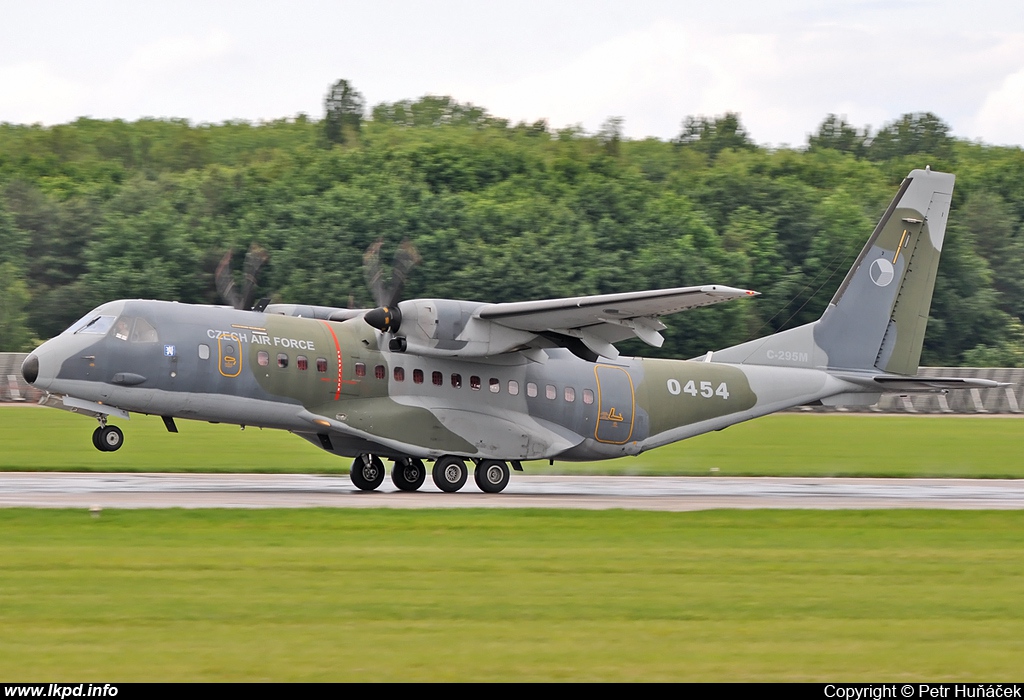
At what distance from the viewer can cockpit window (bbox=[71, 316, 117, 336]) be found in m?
19.2

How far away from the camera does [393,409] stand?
2098cm

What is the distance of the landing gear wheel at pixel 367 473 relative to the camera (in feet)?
72.1

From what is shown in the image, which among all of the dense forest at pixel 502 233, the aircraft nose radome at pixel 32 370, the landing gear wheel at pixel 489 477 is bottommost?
the landing gear wheel at pixel 489 477

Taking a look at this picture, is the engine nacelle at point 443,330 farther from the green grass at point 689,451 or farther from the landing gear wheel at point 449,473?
the green grass at point 689,451

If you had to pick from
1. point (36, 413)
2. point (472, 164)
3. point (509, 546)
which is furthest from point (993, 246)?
point (509, 546)

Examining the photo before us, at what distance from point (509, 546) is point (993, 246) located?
2560 inches

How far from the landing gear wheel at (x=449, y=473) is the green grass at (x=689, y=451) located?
18.7ft

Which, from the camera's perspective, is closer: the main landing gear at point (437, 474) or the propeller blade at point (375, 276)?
the main landing gear at point (437, 474)

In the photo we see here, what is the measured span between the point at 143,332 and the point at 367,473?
4827mm

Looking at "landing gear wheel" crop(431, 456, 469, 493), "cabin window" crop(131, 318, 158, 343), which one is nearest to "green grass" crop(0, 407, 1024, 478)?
"landing gear wheel" crop(431, 456, 469, 493)

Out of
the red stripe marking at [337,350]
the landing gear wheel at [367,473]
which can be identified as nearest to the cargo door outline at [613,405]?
the landing gear wheel at [367,473]

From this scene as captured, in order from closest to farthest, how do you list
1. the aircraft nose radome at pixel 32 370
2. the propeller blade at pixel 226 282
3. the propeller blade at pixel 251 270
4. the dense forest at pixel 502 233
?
the aircraft nose radome at pixel 32 370, the propeller blade at pixel 251 270, the propeller blade at pixel 226 282, the dense forest at pixel 502 233

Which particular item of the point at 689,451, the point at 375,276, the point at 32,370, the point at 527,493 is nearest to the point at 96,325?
the point at 32,370

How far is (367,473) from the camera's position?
22.0 m
